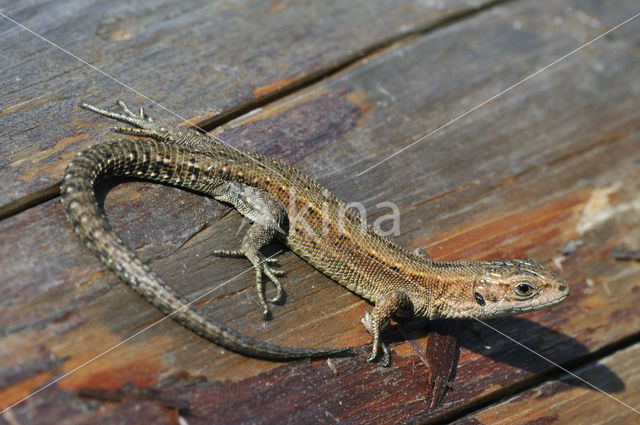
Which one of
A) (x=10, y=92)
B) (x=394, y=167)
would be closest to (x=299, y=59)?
(x=394, y=167)

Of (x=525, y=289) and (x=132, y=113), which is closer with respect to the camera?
(x=132, y=113)

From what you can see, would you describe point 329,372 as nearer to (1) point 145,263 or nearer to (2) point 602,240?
(1) point 145,263

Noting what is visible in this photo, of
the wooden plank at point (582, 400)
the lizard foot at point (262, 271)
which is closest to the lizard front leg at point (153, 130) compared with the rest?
the lizard foot at point (262, 271)

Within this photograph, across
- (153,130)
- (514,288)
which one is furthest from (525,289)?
(153,130)

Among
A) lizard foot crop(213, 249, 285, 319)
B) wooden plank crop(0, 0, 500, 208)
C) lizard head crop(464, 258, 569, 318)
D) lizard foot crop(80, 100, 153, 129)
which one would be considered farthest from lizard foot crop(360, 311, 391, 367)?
lizard foot crop(80, 100, 153, 129)

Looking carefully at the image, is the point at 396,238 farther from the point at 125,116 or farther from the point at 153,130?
the point at 125,116
